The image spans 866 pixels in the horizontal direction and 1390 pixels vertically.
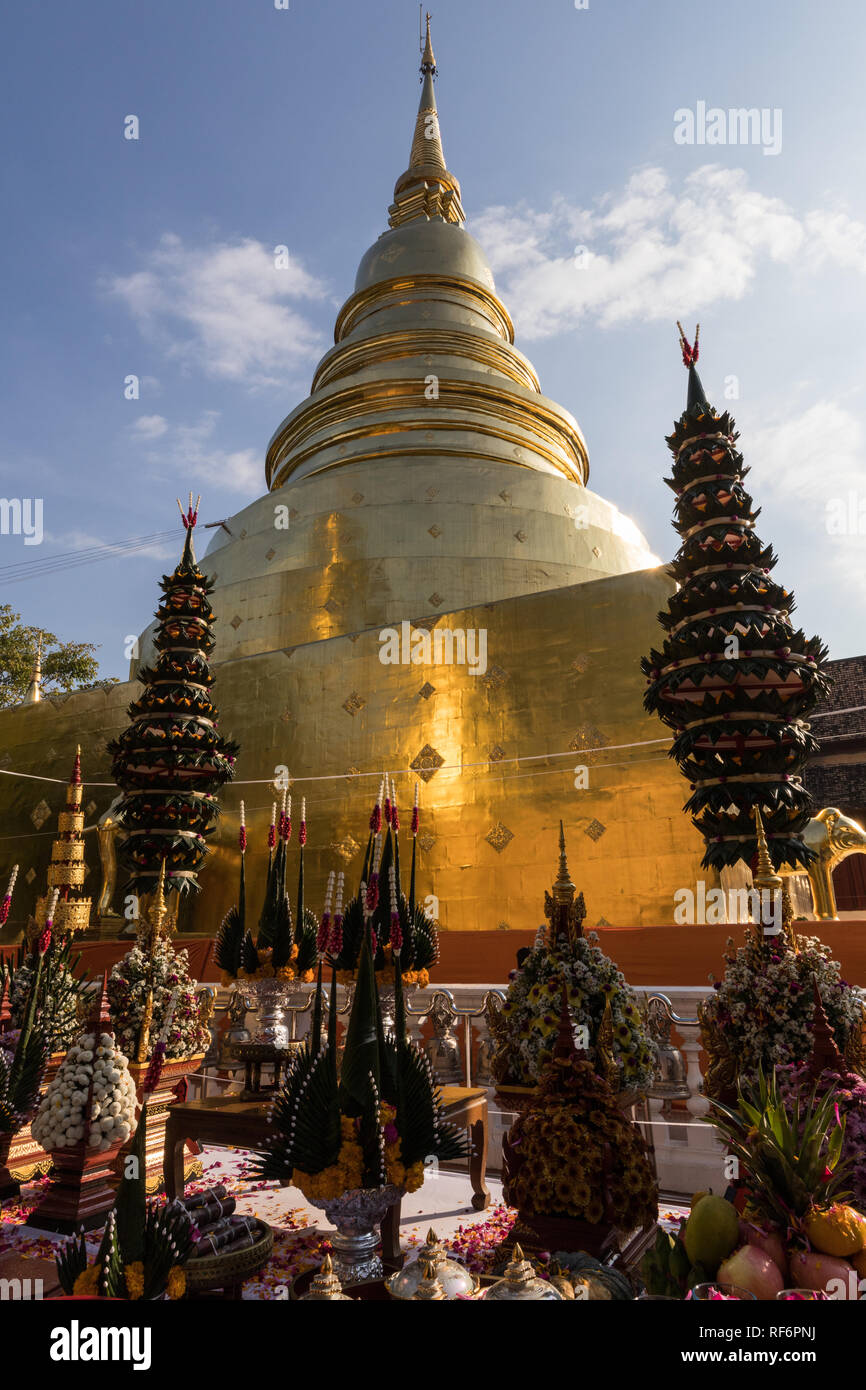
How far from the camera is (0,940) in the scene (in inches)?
541

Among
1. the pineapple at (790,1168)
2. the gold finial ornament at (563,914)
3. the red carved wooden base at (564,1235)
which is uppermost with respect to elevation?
the gold finial ornament at (563,914)

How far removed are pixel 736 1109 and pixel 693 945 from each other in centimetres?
431

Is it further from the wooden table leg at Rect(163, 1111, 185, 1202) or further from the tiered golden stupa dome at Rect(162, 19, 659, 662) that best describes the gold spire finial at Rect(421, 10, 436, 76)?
the wooden table leg at Rect(163, 1111, 185, 1202)

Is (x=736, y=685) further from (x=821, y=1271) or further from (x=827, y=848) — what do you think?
(x=821, y=1271)

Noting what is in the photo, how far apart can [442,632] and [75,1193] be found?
968 centimetres

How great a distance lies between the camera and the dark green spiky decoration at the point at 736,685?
8.39 metres

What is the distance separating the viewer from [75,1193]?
448 centimetres

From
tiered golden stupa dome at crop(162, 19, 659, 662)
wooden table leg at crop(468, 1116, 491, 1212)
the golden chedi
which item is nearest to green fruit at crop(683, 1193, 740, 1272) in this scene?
wooden table leg at crop(468, 1116, 491, 1212)

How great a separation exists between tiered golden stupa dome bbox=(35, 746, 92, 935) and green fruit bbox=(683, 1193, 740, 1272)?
11010 millimetres

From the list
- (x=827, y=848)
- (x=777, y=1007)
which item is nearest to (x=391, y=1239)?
(x=777, y=1007)

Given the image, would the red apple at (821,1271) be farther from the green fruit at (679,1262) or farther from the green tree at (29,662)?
the green tree at (29,662)

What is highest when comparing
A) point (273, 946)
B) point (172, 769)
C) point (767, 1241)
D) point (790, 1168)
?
point (172, 769)

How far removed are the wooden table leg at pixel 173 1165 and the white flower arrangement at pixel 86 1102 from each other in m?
0.25

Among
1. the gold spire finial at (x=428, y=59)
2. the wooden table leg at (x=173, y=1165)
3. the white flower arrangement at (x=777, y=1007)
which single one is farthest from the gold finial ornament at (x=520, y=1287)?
the gold spire finial at (x=428, y=59)
